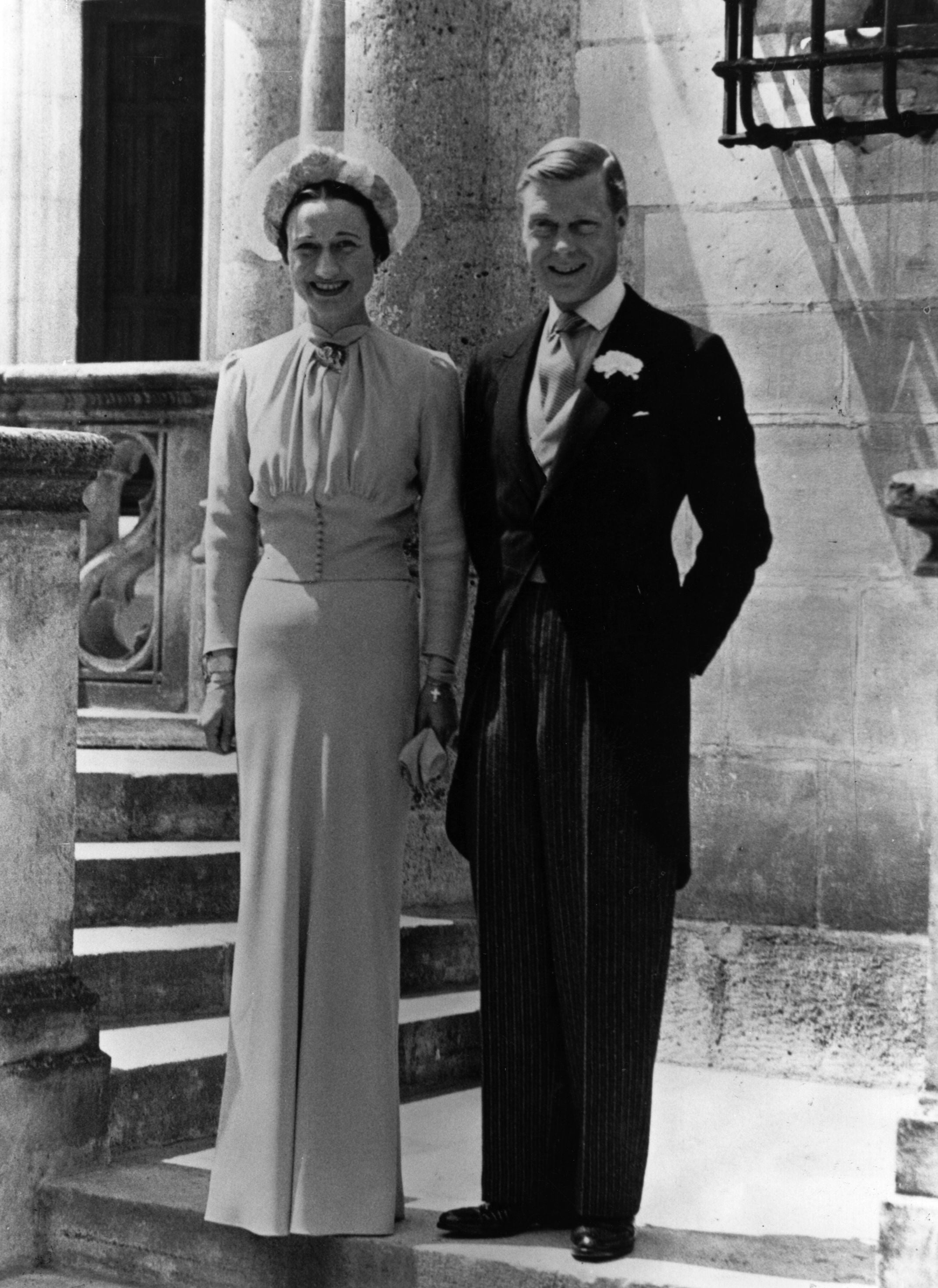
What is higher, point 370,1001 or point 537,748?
point 537,748

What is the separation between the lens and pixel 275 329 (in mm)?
7043

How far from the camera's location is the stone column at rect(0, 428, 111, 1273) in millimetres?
4723

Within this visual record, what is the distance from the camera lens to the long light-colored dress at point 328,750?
407 centimetres

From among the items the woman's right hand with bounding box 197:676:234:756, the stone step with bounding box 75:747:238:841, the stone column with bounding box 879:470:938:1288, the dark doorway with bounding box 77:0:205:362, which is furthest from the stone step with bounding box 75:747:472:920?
the dark doorway with bounding box 77:0:205:362

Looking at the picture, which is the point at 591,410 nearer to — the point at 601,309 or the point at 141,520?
the point at 601,309

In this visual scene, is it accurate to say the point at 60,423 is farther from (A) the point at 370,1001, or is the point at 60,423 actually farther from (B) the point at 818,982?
(A) the point at 370,1001

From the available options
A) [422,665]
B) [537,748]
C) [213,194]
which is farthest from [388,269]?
[537,748]

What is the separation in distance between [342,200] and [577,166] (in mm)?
428

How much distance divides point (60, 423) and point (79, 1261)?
3348 mm

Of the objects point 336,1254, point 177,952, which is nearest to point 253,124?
point 177,952

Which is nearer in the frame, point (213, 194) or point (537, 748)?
point (537, 748)

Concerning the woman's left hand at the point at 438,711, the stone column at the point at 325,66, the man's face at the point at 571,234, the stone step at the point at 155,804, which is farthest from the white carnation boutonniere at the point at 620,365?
the stone column at the point at 325,66

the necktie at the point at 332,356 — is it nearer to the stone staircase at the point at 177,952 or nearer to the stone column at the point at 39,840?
the stone column at the point at 39,840

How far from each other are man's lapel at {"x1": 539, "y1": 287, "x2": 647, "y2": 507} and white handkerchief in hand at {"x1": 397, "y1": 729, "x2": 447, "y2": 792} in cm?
46
